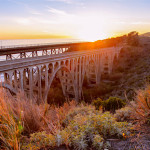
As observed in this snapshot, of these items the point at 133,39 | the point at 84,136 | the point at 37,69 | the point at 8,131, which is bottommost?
the point at 84,136

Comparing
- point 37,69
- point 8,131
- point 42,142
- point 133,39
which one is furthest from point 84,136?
point 133,39

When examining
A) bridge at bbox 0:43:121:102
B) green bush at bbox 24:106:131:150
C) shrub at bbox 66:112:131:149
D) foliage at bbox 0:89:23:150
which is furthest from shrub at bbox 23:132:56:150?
bridge at bbox 0:43:121:102

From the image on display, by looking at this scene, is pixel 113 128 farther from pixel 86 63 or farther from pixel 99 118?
pixel 86 63

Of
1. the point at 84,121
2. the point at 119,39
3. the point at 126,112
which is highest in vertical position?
the point at 119,39

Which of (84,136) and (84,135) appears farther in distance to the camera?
(84,135)

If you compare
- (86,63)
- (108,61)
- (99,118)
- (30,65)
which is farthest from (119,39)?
(99,118)

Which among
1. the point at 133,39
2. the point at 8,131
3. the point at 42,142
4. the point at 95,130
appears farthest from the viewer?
the point at 133,39

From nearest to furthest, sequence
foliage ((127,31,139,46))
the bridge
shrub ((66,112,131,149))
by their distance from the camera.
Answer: shrub ((66,112,131,149)) < the bridge < foliage ((127,31,139,46))

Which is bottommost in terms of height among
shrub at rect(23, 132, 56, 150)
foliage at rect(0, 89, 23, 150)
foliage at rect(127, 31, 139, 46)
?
shrub at rect(23, 132, 56, 150)

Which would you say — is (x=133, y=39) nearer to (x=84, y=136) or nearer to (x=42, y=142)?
(x=84, y=136)

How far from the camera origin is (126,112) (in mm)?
5738

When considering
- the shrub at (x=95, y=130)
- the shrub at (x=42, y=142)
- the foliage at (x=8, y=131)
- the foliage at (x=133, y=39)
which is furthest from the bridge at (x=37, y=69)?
the foliage at (x=133, y=39)

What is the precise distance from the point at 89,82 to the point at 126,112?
34.9 meters

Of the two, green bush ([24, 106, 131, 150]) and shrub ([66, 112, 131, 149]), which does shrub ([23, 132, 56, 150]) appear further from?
shrub ([66, 112, 131, 149])
